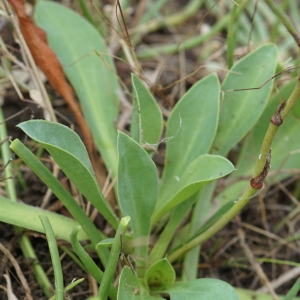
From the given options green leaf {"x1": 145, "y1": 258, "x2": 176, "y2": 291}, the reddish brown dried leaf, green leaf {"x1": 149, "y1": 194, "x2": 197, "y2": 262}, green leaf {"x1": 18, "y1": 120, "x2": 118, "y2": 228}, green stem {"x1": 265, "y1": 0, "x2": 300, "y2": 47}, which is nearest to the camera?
green stem {"x1": 265, "y1": 0, "x2": 300, "y2": 47}

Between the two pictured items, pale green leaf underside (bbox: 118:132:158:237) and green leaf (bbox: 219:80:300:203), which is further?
green leaf (bbox: 219:80:300:203)

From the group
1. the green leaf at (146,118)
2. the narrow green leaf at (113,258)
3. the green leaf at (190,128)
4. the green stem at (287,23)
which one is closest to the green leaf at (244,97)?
the green leaf at (190,128)

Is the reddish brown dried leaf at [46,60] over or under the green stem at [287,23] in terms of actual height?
under

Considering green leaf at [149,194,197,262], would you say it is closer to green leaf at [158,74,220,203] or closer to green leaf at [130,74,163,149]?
green leaf at [158,74,220,203]

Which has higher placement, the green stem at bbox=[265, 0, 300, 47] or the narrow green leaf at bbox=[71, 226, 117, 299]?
the green stem at bbox=[265, 0, 300, 47]

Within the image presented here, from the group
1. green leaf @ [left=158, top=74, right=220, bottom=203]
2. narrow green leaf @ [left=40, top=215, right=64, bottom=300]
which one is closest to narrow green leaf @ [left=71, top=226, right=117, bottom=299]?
narrow green leaf @ [left=40, top=215, right=64, bottom=300]

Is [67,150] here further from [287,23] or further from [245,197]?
[287,23]

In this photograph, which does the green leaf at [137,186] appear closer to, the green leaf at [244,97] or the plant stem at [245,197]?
the plant stem at [245,197]
